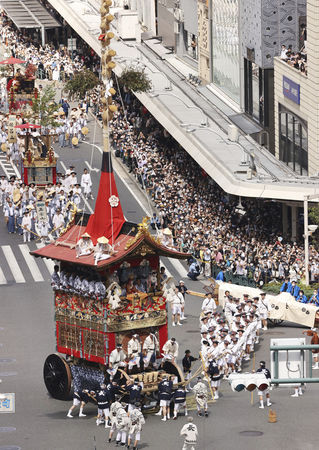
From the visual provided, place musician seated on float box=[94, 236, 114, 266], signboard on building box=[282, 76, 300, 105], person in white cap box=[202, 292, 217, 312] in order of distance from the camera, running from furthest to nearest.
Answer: signboard on building box=[282, 76, 300, 105], person in white cap box=[202, 292, 217, 312], musician seated on float box=[94, 236, 114, 266]

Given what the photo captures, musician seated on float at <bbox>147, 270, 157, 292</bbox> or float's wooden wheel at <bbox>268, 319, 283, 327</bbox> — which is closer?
musician seated on float at <bbox>147, 270, 157, 292</bbox>

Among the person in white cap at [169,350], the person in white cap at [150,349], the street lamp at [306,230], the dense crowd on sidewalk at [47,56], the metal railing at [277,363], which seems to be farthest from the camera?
the dense crowd on sidewalk at [47,56]

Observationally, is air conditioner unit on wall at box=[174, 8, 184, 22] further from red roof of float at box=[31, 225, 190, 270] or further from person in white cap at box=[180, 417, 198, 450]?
person in white cap at box=[180, 417, 198, 450]

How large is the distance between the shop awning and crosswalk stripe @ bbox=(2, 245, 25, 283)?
52.5m

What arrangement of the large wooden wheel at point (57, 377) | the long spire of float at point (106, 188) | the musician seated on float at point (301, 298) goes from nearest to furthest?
the long spire of float at point (106, 188), the large wooden wheel at point (57, 377), the musician seated on float at point (301, 298)

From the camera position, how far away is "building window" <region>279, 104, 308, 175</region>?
71.1 meters

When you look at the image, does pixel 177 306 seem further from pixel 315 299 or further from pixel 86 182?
pixel 86 182

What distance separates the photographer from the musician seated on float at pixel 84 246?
46094 mm

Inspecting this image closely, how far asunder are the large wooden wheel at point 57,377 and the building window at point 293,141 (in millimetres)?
26256

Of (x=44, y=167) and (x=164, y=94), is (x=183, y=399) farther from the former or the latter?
(x=164, y=94)

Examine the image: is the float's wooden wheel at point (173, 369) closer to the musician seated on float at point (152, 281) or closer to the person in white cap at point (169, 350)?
the person in white cap at point (169, 350)

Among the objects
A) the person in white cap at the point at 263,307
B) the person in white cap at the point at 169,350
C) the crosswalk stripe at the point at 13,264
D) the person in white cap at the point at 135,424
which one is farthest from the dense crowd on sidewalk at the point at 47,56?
the person in white cap at the point at 135,424

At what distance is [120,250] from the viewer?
45562mm

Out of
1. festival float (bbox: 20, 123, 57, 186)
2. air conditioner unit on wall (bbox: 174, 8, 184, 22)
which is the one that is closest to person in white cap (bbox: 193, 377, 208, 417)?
festival float (bbox: 20, 123, 57, 186)
